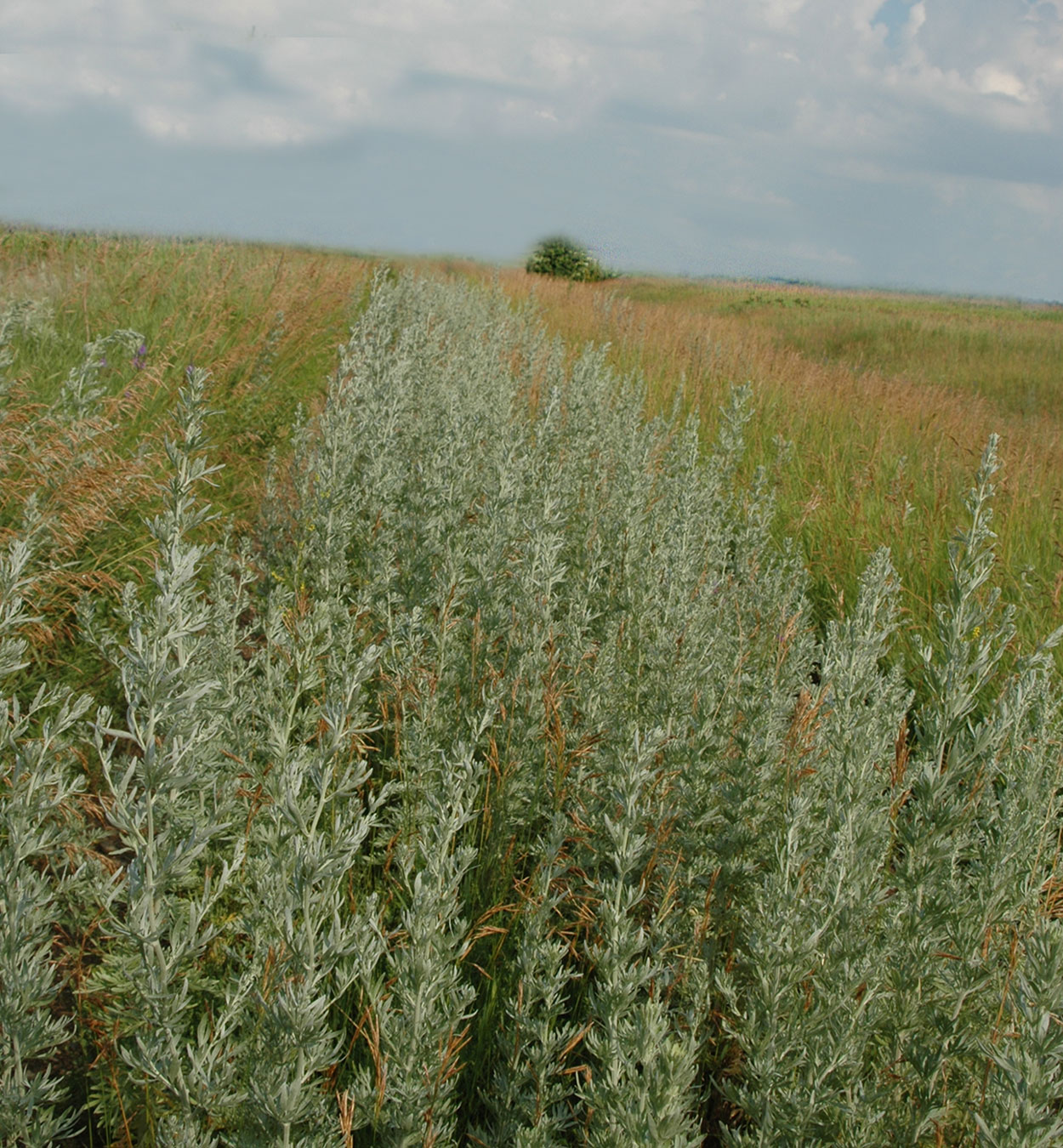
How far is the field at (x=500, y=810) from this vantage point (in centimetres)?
149

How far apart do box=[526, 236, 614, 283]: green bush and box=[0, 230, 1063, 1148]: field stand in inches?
834

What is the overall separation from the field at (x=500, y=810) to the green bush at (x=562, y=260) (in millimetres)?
21172

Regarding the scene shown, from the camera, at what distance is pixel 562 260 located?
25.3 metres

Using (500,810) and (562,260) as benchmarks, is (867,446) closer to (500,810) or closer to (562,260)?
(500,810)

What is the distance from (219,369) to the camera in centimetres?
607

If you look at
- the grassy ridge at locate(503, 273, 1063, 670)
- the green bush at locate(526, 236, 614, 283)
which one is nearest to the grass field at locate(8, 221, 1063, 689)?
the grassy ridge at locate(503, 273, 1063, 670)

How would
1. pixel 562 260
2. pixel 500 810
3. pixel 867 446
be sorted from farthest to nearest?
pixel 562 260
pixel 867 446
pixel 500 810

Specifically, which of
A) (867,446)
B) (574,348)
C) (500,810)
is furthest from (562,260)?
(500,810)

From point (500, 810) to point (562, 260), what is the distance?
24642mm

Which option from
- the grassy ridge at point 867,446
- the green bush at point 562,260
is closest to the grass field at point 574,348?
the grassy ridge at point 867,446

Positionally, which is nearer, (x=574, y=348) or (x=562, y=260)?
(x=574, y=348)

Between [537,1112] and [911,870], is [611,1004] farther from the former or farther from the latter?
[911,870]

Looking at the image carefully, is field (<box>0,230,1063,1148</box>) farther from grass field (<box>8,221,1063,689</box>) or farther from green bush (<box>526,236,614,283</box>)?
green bush (<box>526,236,614,283</box>)

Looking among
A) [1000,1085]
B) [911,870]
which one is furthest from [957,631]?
[1000,1085]
